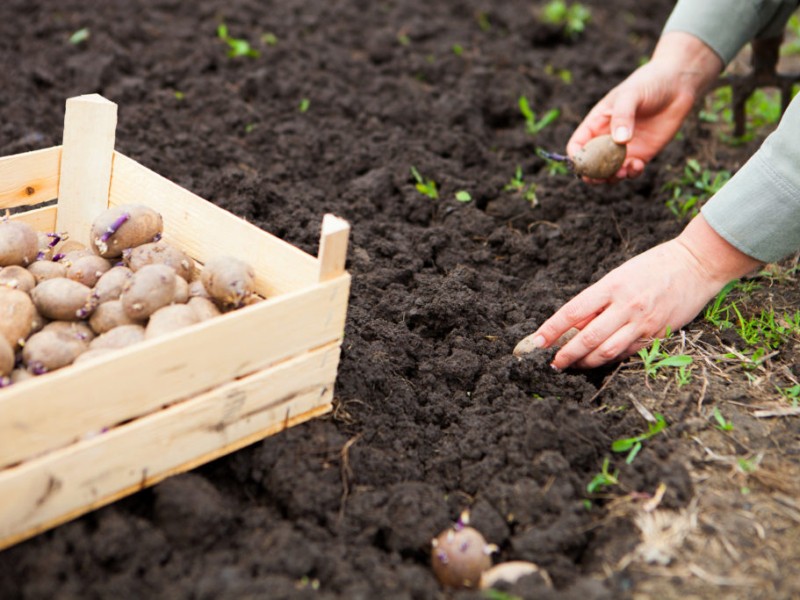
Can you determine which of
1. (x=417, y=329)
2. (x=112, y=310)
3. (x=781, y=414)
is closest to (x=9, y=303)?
(x=112, y=310)

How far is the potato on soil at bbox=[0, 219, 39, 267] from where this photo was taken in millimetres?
2660

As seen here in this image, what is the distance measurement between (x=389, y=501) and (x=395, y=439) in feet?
1.00

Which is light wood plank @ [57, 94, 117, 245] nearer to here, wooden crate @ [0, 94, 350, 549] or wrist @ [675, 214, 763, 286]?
wooden crate @ [0, 94, 350, 549]

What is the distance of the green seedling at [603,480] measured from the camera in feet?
8.20

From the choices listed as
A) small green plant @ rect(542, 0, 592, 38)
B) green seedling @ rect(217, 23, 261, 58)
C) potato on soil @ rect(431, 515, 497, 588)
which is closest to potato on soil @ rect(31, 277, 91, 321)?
potato on soil @ rect(431, 515, 497, 588)

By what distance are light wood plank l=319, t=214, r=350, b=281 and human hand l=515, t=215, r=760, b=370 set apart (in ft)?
3.18

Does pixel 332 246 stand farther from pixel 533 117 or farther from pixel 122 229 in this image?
pixel 533 117

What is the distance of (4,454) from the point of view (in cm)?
203

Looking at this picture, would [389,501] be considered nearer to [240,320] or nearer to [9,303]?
→ [240,320]

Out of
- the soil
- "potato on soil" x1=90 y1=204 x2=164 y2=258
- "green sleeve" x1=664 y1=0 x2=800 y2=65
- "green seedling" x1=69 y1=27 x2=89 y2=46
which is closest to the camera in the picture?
the soil

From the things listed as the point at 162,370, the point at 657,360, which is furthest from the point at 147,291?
the point at 657,360

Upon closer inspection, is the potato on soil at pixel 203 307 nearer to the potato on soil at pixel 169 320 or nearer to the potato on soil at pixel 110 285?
the potato on soil at pixel 169 320

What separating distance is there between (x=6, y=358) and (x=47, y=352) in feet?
0.39

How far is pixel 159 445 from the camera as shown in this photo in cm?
227
